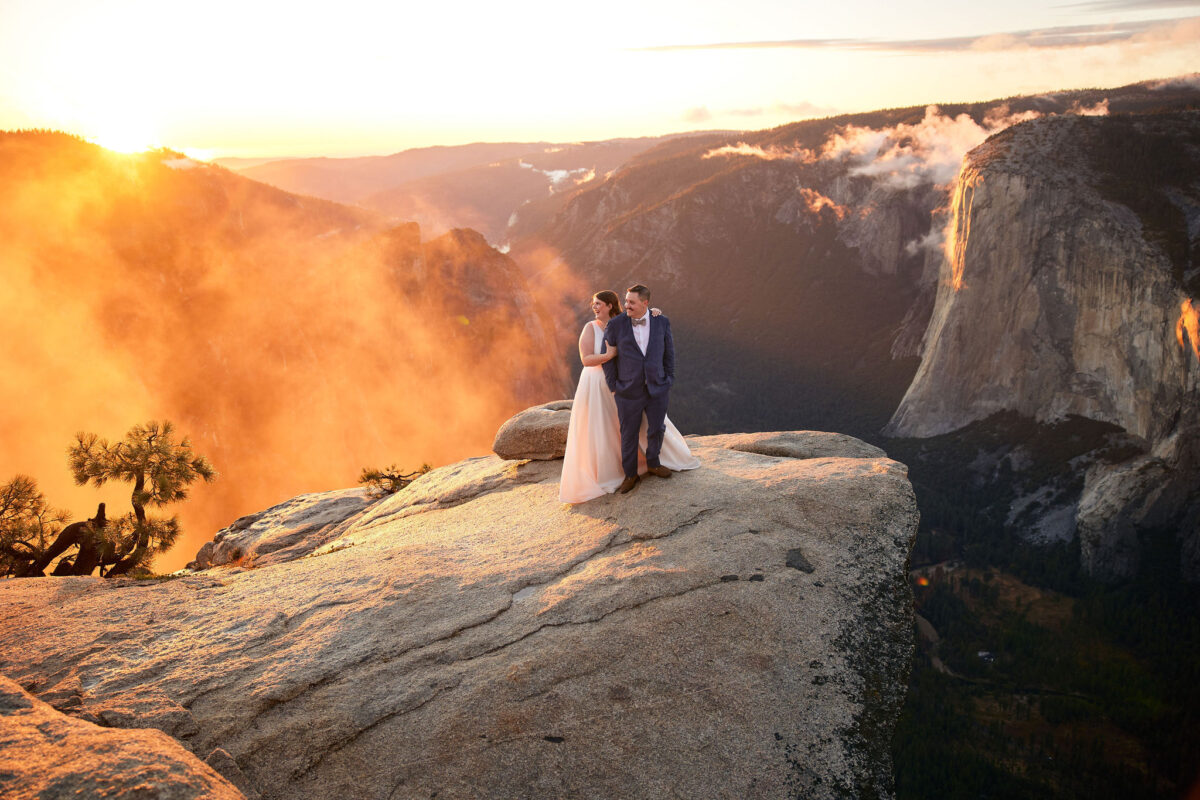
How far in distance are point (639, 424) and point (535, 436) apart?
5.09m

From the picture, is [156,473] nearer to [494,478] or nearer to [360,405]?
[494,478]

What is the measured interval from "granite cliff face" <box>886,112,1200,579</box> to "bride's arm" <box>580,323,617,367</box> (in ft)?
232

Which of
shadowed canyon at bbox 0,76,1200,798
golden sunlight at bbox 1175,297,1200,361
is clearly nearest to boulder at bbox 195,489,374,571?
shadowed canyon at bbox 0,76,1200,798

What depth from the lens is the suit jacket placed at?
10.7 meters

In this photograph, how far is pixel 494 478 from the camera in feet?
50.4

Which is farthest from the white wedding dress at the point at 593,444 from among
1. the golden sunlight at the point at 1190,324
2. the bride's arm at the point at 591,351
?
the golden sunlight at the point at 1190,324

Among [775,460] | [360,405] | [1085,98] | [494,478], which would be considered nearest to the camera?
[775,460]

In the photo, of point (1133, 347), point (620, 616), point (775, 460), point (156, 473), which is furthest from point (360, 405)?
point (1133, 347)

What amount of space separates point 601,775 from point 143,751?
3.76 m

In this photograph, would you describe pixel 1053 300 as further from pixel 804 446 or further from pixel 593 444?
pixel 593 444

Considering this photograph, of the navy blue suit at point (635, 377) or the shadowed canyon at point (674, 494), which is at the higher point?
the navy blue suit at point (635, 377)

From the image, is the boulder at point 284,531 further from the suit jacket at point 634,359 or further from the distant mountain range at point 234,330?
the distant mountain range at point 234,330

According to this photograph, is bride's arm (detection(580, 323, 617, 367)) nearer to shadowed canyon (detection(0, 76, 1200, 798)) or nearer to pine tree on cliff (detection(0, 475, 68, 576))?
shadowed canyon (detection(0, 76, 1200, 798))

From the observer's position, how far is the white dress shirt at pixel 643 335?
35.3 feet
